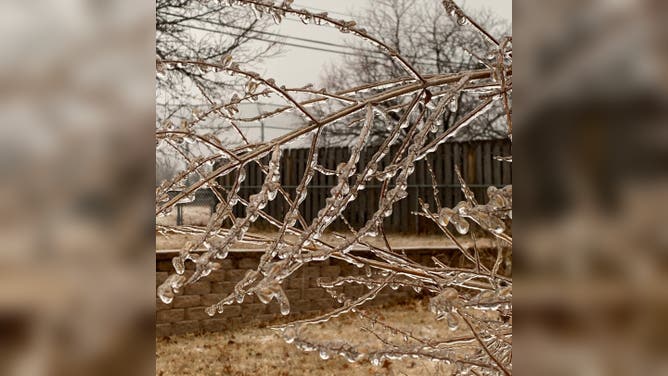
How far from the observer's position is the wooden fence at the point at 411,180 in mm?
6301

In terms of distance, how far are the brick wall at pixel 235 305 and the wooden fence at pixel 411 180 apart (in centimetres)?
138
